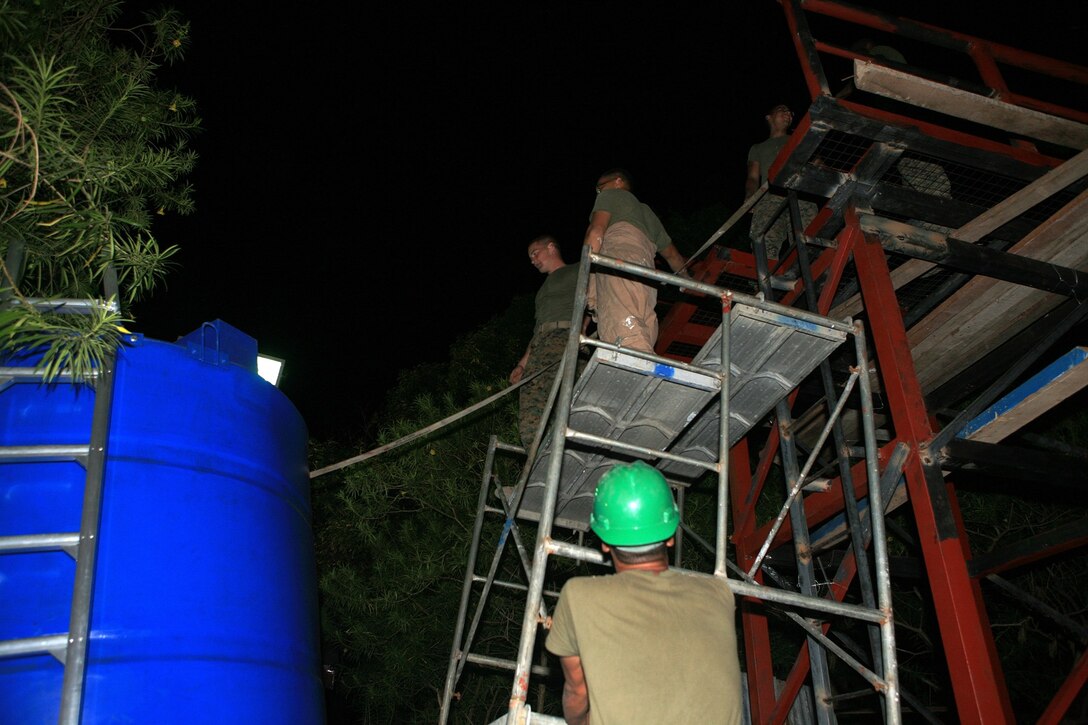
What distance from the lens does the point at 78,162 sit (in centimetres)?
268

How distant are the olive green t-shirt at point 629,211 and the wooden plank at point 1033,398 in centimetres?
217

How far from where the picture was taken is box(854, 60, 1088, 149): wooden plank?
4457 millimetres

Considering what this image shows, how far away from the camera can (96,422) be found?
9.44 ft

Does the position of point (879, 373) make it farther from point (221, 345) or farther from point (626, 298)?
point (221, 345)

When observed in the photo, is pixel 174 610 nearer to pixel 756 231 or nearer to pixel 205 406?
pixel 205 406

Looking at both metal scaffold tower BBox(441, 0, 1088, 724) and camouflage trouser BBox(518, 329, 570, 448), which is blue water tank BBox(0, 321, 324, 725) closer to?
metal scaffold tower BBox(441, 0, 1088, 724)

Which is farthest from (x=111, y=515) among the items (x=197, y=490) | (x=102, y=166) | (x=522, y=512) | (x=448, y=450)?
(x=448, y=450)

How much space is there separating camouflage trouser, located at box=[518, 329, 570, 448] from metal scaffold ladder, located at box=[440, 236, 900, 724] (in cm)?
41

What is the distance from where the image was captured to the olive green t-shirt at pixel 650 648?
2076 mm

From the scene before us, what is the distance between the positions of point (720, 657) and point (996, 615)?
894cm

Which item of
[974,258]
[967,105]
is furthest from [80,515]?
[967,105]

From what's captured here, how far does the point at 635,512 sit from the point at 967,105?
393cm

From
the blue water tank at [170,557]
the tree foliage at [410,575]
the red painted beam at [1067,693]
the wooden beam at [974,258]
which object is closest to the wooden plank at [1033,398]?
the wooden beam at [974,258]

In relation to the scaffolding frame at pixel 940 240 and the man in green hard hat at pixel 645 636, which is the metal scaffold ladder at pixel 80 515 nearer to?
the man in green hard hat at pixel 645 636
